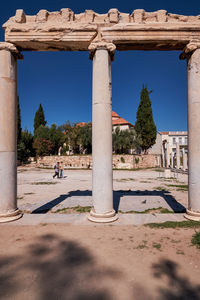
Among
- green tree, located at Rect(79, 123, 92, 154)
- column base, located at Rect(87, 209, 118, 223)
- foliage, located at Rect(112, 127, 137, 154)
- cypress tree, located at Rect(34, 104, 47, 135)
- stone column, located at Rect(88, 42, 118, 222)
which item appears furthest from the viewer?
cypress tree, located at Rect(34, 104, 47, 135)

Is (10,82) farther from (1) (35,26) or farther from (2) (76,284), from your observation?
(2) (76,284)

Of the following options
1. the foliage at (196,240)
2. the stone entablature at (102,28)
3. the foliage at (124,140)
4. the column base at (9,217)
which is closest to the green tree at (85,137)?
the foliage at (124,140)

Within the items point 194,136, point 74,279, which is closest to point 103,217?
point 74,279

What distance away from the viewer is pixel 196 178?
5402 mm

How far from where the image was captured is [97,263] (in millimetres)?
3242

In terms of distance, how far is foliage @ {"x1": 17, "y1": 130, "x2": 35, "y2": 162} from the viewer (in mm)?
36594

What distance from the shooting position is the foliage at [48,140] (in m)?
39.1

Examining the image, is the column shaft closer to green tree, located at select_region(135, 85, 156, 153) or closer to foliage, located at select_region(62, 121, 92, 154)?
foliage, located at select_region(62, 121, 92, 154)

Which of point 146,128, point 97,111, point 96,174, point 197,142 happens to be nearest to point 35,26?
point 97,111

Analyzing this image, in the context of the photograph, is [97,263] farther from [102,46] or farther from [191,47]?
[191,47]

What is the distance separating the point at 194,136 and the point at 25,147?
37885 mm

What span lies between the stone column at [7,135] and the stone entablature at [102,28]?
78 cm

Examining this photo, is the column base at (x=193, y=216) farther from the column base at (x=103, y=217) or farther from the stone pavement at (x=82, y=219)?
the column base at (x=103, y=217)

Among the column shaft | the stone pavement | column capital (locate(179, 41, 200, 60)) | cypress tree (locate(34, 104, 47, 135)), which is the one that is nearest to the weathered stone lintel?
column capital (locate(179, 41, 200, 60))
